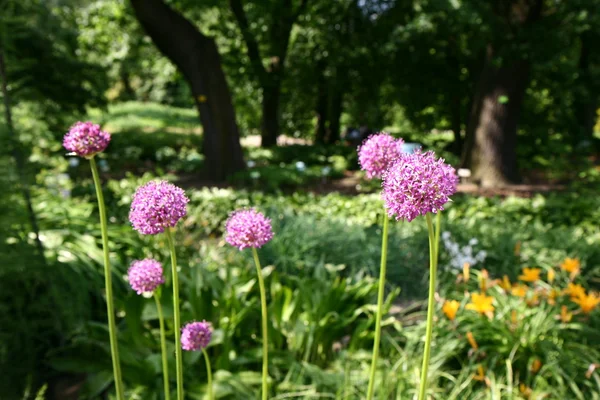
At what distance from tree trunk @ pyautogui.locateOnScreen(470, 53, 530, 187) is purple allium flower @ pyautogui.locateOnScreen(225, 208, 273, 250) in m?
7.33

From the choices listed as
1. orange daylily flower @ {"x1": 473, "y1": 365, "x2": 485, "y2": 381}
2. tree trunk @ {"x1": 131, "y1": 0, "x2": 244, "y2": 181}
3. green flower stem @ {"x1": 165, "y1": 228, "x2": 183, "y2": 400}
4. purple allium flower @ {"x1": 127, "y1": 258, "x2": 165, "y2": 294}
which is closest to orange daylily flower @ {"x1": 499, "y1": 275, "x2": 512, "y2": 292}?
orange daylily flower @ {"x1": 473, "y1": 365, "x2": 485, "y2": 381}

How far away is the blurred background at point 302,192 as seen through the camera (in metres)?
2.65

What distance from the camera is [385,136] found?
1.19 metres

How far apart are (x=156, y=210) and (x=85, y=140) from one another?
0.26 metres

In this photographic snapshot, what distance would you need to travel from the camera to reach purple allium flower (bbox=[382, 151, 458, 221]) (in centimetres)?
80

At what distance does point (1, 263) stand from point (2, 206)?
0.30 metres

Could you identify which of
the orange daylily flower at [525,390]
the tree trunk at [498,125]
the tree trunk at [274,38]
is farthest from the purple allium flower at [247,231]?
the tree trunk at [274,38]

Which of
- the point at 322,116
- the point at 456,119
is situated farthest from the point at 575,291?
the point at 322,116

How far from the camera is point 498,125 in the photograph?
311 inches

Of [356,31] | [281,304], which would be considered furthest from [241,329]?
[356,31]

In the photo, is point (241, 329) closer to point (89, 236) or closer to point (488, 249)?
point (89, 236)

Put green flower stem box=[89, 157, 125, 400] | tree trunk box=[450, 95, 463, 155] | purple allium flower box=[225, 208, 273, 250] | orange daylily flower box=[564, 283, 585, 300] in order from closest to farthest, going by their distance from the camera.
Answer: green flower stem box=[89, 157, 125, 400] → purple allium flower box=[225, 208, 273, 250] → orange daylily flower box=[564, 283, 585, 300] → tree trunk box=[450, 95, 463, 155]

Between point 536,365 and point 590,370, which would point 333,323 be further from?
point 590,370

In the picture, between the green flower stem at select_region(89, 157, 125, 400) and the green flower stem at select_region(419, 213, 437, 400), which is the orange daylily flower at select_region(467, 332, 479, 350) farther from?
the green flower stem at select_region(89, 157, 125, 400)
